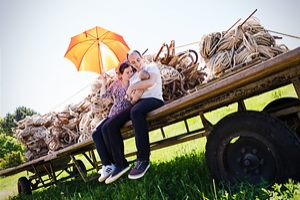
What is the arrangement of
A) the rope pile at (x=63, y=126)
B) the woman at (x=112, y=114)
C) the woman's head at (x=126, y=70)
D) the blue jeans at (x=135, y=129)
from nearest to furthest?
the blue jeans at (x=135, y=129) < the woman at (x=112, y=114) < the woman's head at (x=126, y=70) < the rope pile at (x=63, y=126)

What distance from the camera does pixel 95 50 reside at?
6555 millimetres

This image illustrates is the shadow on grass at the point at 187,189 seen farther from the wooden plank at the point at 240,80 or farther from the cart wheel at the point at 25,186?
the cart wheel at the point at 25,186

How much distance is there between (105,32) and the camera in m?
6.57

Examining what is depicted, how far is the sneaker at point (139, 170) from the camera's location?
9.98 feet

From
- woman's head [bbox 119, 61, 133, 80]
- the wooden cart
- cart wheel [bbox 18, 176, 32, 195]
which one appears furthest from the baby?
cart wheel [bbox 18, 176, 32, 195]

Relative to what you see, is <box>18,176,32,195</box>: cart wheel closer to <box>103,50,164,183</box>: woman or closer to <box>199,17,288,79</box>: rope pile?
<box>103,50,164,183</box>: woman

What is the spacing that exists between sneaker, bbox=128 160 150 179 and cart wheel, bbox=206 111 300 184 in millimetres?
787

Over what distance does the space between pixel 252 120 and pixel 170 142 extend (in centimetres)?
179

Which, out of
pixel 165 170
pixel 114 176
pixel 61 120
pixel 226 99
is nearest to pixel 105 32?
pixel 61 120

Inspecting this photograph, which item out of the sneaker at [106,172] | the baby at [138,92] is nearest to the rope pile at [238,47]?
the baby at [138,92]

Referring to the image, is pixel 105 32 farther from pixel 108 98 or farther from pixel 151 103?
pixel 151 103

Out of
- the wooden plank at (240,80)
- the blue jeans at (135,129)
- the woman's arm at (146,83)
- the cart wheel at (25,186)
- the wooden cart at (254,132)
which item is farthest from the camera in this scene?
the cart wheel at (25,186)

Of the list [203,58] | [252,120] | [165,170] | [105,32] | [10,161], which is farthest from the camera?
[10,161]

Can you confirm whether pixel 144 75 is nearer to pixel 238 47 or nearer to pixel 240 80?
pixel 238 47
